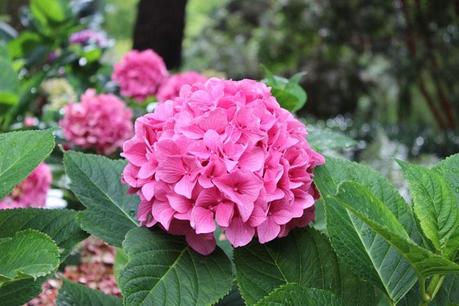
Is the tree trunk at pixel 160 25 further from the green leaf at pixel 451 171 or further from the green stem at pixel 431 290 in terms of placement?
the green stem at pixel 431 290

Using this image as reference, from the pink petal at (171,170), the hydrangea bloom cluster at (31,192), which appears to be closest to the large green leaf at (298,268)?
the pink petal at (171,170)

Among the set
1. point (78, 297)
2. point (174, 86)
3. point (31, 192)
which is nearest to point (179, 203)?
point (78, 297)

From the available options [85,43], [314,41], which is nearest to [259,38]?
[314,41]

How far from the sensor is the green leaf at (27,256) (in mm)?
872

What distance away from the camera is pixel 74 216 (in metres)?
1.11

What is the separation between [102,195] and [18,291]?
0.23m

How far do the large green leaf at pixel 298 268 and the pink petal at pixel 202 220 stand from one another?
6cm

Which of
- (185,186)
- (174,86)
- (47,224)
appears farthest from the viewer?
(174,86)

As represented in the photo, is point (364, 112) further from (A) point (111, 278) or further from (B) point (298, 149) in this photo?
(B) point (298, 149)

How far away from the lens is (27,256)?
0.91 m

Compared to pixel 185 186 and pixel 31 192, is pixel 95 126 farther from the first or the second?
pixel 185 186

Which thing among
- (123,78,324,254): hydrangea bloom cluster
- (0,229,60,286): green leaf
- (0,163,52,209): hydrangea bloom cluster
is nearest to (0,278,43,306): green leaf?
(0,229,60,286): green leaf

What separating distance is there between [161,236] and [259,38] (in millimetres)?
9945

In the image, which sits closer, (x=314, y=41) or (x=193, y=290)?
(x=193, y=290)
